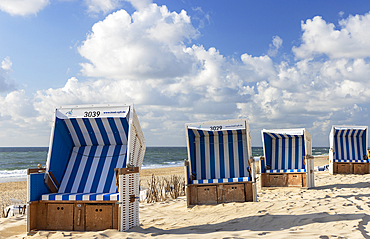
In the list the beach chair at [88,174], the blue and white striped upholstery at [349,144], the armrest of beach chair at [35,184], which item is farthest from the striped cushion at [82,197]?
the blue and white striped upholstery at [349,144]

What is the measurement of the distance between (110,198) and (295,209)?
360 cm

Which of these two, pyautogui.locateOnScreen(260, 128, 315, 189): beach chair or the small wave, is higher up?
pyautogui.locateOnScreen(260, 128, 315, 189): beach chair

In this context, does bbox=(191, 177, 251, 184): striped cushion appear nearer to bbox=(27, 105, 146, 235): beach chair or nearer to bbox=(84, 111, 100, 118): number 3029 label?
bbox=(27, 105, 146, 235): beach chair

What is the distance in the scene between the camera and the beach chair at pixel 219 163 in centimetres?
694

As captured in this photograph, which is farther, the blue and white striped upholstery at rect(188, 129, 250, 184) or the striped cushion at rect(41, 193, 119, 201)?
the blue and white striped upholstery at rect(188, 129, 250, 184)

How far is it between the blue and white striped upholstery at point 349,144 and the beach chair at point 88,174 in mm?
11036

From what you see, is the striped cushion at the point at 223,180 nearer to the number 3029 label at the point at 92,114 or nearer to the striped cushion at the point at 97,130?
the striped cushion at the point at 97,130

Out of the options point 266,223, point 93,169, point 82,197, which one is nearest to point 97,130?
point 93,169

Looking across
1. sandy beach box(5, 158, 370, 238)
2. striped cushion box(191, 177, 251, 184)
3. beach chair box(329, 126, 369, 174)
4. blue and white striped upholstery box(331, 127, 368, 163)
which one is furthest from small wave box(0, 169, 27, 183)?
blue and white striped upholstery box(331, 127, 368, 163)

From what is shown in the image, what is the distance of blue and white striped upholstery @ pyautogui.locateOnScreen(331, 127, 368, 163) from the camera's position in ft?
44.3

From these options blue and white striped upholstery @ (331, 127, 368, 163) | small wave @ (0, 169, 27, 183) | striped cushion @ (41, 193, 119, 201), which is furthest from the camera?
small wave @ (0, 169, 27, 183)

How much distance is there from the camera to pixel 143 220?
5.78 metres

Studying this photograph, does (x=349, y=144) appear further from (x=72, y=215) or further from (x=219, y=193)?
(x=72, y=215)

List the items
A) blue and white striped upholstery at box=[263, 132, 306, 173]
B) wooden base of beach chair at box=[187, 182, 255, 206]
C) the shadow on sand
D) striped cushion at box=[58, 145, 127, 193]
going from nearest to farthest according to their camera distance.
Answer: the shadow on sand → striped cushion at box=[58, 145, 127, 193] → wooden base of beach chair at box=[187, 182, 255, 206] → blue and white striped upholstery at box=[263, 132, 306, 173]
